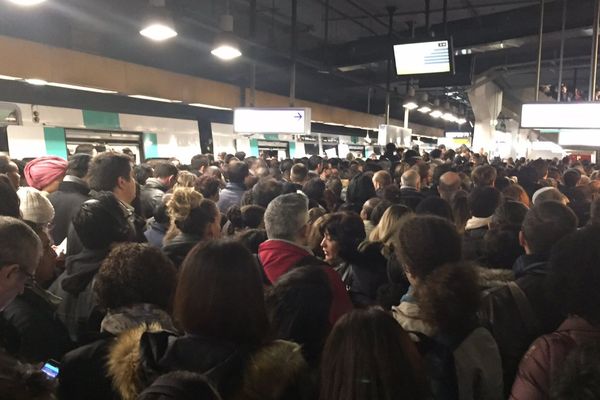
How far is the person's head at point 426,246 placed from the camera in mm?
1900

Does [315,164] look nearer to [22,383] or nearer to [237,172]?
[237,172]

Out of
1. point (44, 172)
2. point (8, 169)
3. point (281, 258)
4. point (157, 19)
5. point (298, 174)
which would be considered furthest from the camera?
point (298, 174)

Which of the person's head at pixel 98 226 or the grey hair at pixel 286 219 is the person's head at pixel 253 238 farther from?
the person's head at pixel 98 226

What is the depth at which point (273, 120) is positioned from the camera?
8672 millimetres

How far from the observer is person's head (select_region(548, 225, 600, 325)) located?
4.76ft

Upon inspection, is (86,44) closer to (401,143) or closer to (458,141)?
(401,143)

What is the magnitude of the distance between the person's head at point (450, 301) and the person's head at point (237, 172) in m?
3.62

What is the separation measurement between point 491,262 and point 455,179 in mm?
2520

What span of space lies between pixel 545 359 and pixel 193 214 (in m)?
1.98

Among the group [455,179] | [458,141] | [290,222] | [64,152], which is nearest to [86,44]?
[64,152]

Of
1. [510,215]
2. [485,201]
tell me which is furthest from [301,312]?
[485,201]

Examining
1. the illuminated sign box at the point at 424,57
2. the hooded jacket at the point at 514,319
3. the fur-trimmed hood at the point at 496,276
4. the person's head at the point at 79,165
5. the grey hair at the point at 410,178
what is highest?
the illuminated sign box at the point at 424,57

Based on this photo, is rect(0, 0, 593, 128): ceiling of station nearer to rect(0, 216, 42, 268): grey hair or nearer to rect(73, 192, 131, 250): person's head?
rect(73, 192, 131, 250): person's head

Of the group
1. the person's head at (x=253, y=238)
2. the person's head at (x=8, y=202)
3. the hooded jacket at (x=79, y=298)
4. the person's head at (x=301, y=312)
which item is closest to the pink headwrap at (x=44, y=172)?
the person's head at (x=8, y=202)
